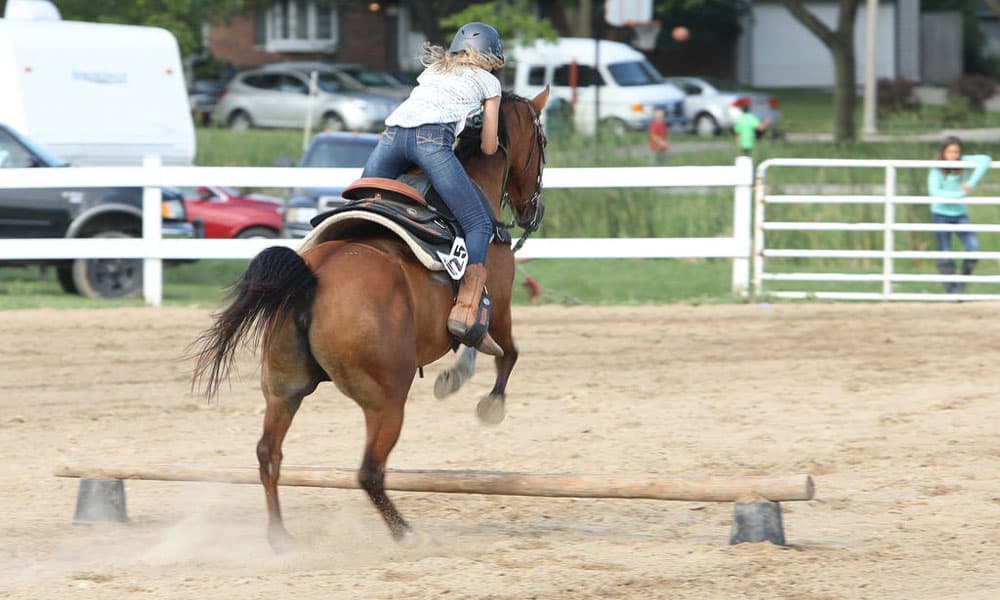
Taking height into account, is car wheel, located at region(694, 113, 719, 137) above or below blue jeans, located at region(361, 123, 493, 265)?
below

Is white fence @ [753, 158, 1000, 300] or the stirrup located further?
white fence @ [753, 158, 1000, 300]

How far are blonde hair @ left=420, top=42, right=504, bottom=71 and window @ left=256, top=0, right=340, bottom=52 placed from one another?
149 ft

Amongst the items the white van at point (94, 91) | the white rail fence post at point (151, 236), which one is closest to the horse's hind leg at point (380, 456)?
the white rail fence post at point (151, 236)

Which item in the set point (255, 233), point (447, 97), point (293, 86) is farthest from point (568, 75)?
point (447, 97)

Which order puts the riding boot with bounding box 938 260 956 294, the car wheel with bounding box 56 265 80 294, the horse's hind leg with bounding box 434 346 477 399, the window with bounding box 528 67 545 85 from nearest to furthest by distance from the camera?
the horse's hind leg with bounding box 434 346 477 399 < the riding boot with bounding box 938 260 956 294 < the car wheel with bounding box 56 265 80 294 < the window with bounding box 528 67 545 85

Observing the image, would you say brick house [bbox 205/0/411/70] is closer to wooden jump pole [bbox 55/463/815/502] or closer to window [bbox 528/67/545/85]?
→ window [bbox 528/67/545/85]

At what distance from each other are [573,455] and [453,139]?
235 cm

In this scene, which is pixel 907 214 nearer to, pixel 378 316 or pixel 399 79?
pixel 378 316

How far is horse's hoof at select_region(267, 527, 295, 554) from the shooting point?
6168 mm

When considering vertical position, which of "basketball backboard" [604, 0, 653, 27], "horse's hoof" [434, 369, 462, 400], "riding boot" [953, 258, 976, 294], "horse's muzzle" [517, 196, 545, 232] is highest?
"basketball backboard" [604, 0, 653, 27]

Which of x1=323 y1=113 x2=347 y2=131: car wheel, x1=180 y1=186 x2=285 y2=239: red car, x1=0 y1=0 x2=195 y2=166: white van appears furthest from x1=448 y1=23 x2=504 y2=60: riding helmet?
x1=323 y1=113 x2=347 y2=131: car wheel

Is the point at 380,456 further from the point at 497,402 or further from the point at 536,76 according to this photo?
the point at 536,76

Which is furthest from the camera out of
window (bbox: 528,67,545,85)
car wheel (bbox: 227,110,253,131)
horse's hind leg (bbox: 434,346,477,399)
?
car wheel (bbox: 227,110,253,131)

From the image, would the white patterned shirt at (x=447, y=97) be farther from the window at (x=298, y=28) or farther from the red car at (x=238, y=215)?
the window at (x=298, y=28)
